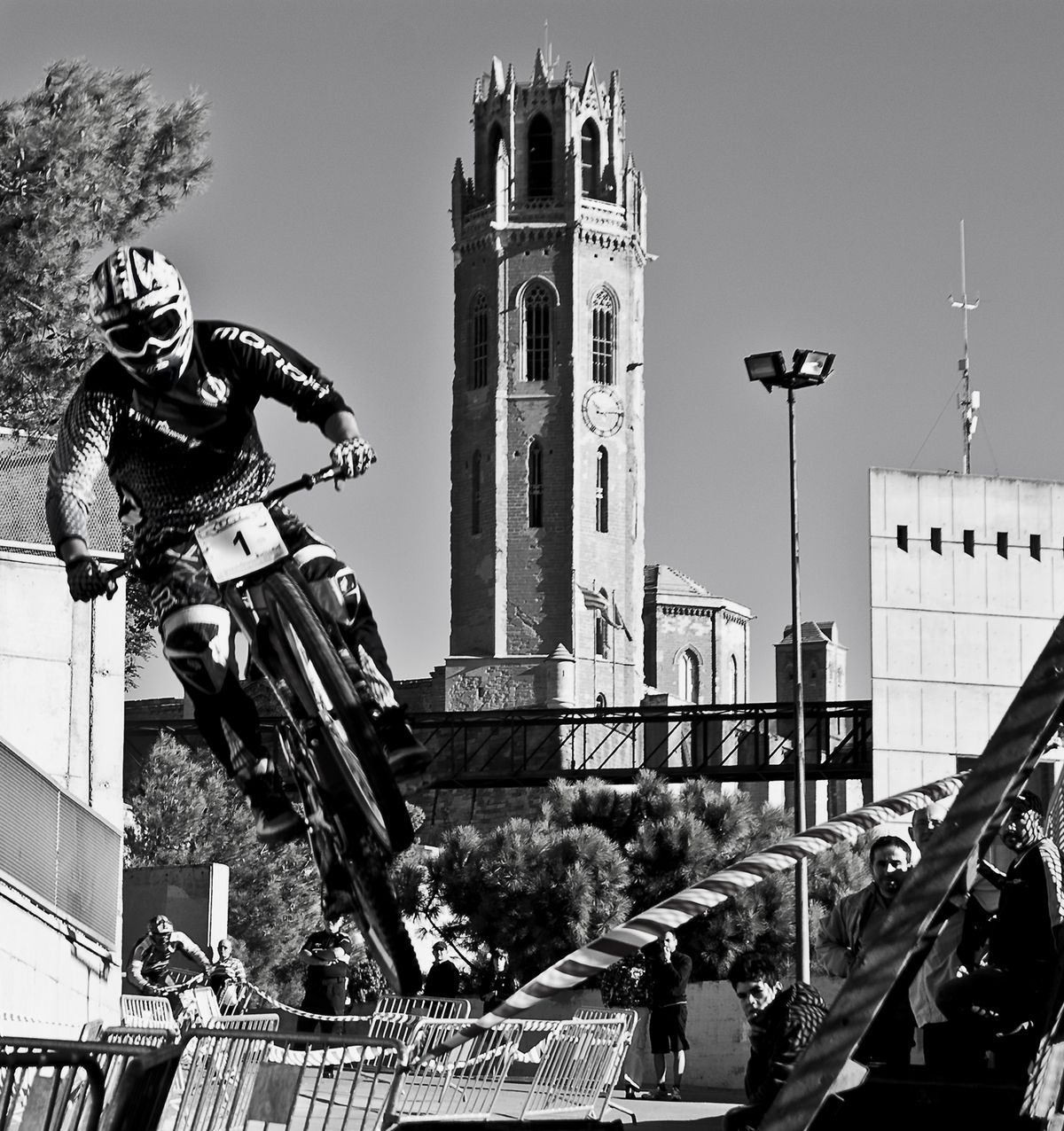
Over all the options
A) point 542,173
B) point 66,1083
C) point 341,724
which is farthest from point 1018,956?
point 542,173

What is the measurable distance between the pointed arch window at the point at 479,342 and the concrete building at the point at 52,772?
9434cm

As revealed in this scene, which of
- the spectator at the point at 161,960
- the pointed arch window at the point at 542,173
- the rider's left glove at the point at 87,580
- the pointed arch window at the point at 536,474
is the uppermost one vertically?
the pointed arch window at the point at 542,173

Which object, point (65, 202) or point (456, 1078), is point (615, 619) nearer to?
point (65, 202)

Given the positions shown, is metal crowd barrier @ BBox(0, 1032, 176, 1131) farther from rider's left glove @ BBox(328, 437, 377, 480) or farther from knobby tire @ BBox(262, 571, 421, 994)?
rider's left glove @ BBox(328, 437, 377, 480)

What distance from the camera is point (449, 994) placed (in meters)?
18.9

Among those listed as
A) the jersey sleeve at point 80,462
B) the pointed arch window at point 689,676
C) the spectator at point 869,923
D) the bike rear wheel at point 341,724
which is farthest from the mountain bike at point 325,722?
the pointed arch window at point 689,676

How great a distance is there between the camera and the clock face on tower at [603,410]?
11075 cm

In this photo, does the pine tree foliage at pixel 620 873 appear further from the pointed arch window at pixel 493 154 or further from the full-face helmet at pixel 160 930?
the pointed arch window at pixel 493 154

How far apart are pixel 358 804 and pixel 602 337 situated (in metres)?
103

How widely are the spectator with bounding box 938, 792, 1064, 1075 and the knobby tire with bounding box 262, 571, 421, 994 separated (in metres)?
3.05

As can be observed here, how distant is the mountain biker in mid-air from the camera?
30.9 feet

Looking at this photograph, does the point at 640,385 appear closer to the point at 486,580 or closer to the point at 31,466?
the point at 486,580

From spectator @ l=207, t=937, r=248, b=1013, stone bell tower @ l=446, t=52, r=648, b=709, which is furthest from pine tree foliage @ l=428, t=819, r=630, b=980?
stone bell tower @ l=446, t=52, r=648, b=709

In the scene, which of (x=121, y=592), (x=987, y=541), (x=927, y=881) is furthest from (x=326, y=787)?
(x=987, y=541)
